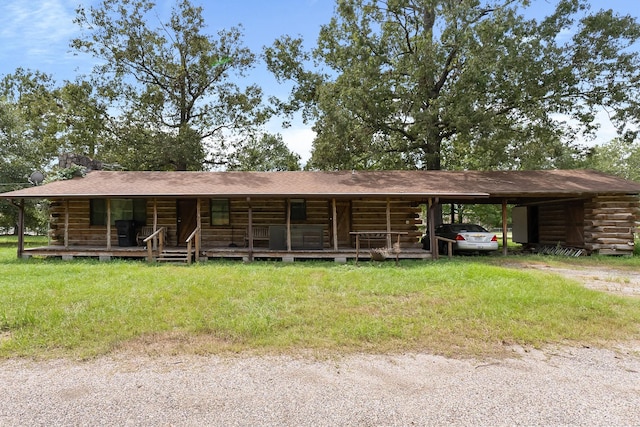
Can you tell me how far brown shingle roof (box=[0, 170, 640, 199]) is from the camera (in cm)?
1345

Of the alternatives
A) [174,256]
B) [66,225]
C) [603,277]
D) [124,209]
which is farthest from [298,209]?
[603,277]

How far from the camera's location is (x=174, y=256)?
1321 cm

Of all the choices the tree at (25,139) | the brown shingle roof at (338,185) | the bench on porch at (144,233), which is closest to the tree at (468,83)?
the brown shingle roof at (338,185)

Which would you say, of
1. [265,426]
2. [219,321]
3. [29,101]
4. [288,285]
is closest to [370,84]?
[288,285]

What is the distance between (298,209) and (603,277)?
32.4ft

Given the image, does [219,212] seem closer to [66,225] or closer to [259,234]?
[259,234]

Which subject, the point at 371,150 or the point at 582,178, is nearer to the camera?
the point at 582,178

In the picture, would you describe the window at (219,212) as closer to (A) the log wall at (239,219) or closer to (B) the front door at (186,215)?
(A) the log wall at (239,219)

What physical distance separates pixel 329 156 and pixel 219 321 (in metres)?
17.3

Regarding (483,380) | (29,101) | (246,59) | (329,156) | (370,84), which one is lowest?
(483,380)

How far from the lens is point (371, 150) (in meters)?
22.1

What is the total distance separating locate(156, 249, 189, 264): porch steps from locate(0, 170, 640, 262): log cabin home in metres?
0.15

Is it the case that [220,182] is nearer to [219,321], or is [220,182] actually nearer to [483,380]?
[219,321]

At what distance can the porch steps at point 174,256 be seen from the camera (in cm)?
1293
